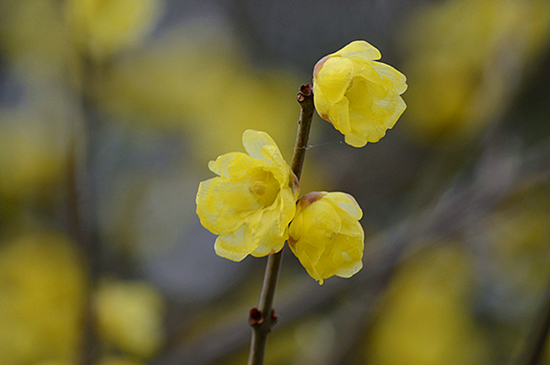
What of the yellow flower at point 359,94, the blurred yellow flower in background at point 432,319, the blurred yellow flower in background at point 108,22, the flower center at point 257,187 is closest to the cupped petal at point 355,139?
the yellow flower at point 359,94

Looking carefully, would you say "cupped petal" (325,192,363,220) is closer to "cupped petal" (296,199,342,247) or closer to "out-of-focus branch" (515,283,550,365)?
"cupped petal" (296,199,342,247)

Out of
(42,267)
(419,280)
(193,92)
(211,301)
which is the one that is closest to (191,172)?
(193,92)

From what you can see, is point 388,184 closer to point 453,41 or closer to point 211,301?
point 453,41

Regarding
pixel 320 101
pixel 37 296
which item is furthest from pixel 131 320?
pixel 320 101

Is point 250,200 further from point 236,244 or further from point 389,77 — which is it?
point 389,77

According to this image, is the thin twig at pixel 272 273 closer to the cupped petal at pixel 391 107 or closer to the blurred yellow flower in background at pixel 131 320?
the cupped petal at pixel 391 107

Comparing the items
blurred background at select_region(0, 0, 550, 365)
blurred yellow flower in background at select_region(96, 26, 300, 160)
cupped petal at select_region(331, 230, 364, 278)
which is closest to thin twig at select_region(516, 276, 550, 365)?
cupped petal at select_region(331, 230, 364, 278)
